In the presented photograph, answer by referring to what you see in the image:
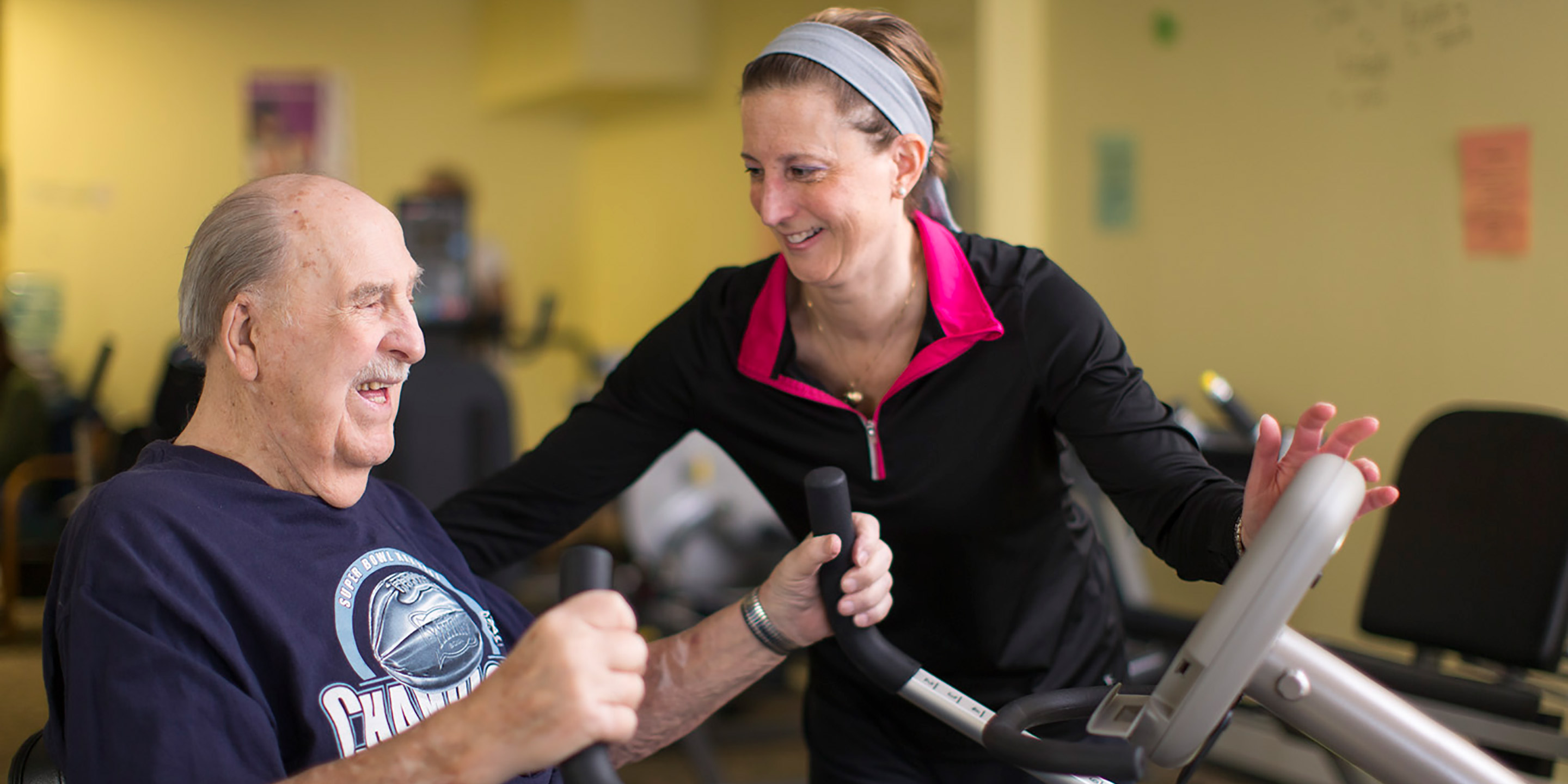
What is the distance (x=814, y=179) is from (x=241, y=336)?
617 mm

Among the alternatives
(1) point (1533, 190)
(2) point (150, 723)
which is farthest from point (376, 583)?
(1) point (1533, 190)

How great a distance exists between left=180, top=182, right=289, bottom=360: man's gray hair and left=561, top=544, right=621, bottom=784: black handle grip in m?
0.48

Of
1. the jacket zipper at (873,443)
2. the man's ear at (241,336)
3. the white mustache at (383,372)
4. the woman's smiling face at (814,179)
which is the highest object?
the woman's smiling face at (814,179)

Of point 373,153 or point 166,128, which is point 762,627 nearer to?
point 166,128

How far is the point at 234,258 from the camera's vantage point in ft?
3.68

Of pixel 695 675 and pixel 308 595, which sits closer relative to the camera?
pixel 308 595

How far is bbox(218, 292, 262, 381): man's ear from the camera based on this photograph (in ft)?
3.67

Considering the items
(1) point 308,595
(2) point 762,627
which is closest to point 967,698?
(2) point 762,627

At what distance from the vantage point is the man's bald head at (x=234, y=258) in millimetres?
1123

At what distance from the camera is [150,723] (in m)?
0.90

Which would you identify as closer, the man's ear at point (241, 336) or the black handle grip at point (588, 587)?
the black handle grip at point (588, 587)

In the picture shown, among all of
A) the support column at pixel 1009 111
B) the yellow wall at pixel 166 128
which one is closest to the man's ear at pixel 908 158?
the support column at pixel 1009 111

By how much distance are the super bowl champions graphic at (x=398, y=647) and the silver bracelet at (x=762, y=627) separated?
0.28m

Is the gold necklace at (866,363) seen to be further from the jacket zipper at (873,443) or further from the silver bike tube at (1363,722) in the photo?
the silver bike tube at (1363,722)
